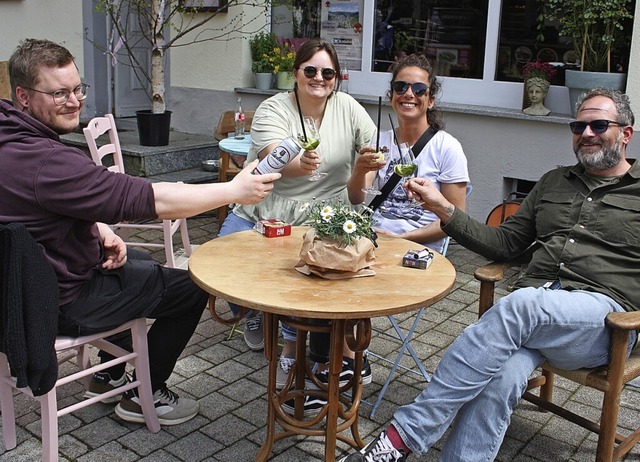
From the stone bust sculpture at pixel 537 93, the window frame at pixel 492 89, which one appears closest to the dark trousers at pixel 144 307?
the stone bust sculpture at pixel 537 93

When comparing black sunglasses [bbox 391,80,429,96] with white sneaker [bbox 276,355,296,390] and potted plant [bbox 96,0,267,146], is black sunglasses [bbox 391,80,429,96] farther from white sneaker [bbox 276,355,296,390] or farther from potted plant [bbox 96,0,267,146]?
potted plant [bbox 96,0,267,146]

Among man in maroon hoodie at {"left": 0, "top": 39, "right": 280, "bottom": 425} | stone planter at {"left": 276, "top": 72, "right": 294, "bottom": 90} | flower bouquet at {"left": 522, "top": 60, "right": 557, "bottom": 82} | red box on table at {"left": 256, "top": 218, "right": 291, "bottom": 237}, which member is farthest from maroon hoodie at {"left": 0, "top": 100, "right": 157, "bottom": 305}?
stone planter at {"left": 276, "top": 72, "right": 294, "bottom": 90}

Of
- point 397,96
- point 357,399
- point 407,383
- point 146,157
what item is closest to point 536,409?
point 407,383

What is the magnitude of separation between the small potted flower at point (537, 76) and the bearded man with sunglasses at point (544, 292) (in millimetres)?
2575

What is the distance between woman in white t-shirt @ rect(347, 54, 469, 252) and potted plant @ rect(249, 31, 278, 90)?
364cm

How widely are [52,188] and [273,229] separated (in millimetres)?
→ 1012

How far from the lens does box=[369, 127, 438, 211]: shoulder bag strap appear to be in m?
3.45

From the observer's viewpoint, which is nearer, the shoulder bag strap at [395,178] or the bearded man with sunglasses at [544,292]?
the bearded man with sunglasses at [544,292]

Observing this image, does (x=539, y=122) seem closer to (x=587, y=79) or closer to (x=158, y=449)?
(x=587, y=79)

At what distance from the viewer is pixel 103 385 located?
3.23m

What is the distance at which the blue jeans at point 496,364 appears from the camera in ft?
8.25

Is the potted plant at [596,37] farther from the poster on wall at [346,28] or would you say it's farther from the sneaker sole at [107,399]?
the sneaker sole at [107,399]

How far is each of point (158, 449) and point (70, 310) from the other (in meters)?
0.66

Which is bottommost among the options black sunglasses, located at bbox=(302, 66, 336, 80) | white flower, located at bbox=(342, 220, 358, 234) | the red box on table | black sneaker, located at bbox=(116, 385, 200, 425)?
black sneaker, located at bbox=(116, 385, 200, 425)
